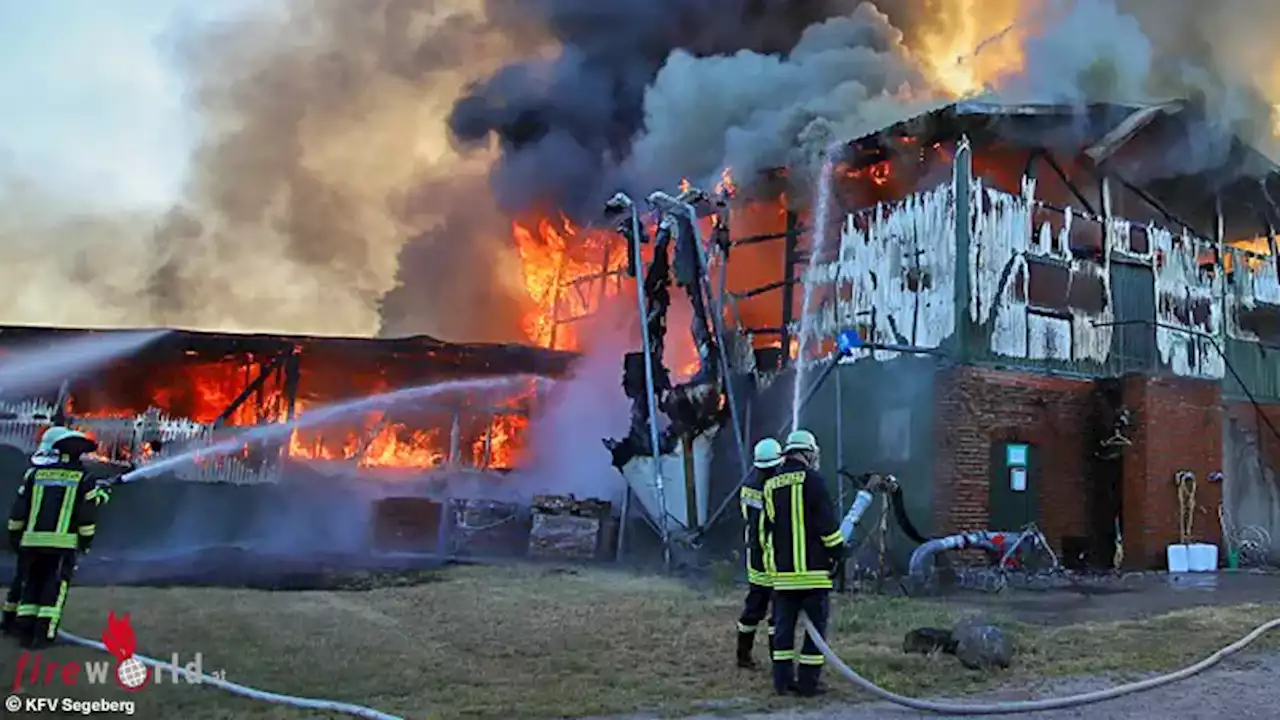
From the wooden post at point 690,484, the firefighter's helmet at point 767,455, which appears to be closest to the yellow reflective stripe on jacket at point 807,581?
the firefighter's helmet at point 767,455

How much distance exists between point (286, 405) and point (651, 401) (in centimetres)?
718

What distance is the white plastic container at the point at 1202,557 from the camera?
43.6 feet

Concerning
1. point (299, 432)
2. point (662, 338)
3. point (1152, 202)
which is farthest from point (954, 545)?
point (299, 432)

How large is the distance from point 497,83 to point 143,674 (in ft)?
66.2

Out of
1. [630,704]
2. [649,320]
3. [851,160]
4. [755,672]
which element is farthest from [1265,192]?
[630,704]

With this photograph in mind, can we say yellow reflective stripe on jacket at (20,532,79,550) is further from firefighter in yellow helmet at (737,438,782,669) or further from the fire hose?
firefighter in yellow helmet at (737,438,782,669)

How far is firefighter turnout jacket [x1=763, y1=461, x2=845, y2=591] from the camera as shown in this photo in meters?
5.92

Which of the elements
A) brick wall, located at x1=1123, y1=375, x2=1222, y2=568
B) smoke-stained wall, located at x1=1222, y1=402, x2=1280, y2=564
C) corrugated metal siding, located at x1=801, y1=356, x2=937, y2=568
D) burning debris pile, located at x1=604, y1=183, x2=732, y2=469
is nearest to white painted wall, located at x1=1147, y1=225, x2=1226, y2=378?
smoke-stained wall, located at x1=1222, y1=402, x2=1280, y2=564

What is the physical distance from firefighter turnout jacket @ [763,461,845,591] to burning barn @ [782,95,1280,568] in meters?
6.92

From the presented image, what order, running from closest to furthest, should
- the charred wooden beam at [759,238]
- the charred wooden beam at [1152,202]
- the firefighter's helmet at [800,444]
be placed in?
the firefighter's helmet at [800,444] → the charred wooden beam at [1152,202] → the charred wooden beam at [759,238]

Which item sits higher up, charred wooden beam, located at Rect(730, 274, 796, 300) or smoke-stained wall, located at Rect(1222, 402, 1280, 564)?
charred wooden beam, located at Rect(730, 274, 796, 300)

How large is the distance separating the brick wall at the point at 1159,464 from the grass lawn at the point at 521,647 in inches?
154

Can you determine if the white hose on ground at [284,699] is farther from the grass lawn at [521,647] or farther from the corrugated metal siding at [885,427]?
the corrugated metal siding at [885,427]

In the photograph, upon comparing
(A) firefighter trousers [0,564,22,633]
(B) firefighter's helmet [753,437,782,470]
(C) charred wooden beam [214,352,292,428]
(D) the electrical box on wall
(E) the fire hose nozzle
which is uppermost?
(E) the fire hose nozzle
